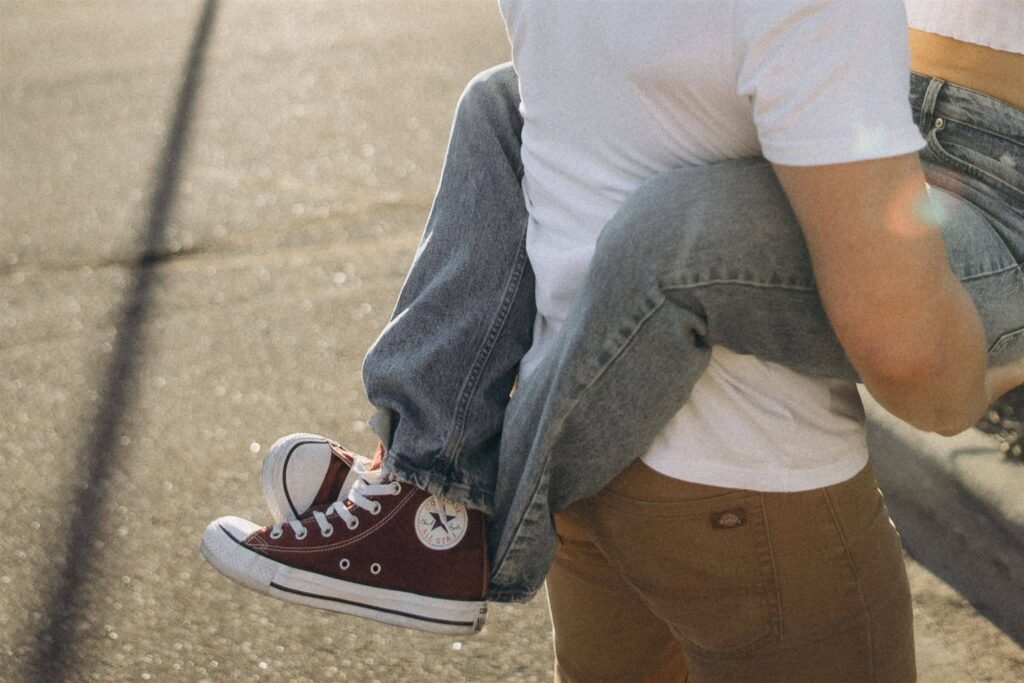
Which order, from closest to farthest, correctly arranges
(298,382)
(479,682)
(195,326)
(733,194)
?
(733,194) → (479,682) → (298,382) → (195,326)

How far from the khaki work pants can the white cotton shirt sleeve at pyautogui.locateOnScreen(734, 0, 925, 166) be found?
0.42 meters

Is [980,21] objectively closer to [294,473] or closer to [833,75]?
[833,75]

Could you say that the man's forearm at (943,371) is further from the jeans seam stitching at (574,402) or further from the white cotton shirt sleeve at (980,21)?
the white cotton shirt sleeve at (980,21)

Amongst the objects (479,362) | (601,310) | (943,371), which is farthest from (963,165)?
(479,362)

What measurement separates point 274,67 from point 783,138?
645 centimetres

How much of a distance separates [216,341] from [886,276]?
10.8 feet

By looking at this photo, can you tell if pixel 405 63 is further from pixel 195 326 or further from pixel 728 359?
pixel 728 359

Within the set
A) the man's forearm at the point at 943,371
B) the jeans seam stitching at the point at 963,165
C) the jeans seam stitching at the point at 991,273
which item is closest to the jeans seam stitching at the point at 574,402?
the man's forearm at the point at 943,371

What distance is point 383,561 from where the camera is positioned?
1.50 meters

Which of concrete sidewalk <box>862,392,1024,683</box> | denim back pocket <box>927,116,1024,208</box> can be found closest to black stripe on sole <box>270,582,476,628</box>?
denim back pocket <box>927,116,1024,208</box>

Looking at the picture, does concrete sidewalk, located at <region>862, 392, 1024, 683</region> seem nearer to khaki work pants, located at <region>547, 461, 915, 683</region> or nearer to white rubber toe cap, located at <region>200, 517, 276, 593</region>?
khaki work pants, located at <region>547, 461, 915, 683</region>

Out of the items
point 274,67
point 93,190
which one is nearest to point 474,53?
point 274,67

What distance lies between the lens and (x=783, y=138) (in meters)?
1.13

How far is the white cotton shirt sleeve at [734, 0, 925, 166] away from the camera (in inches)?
43.1
